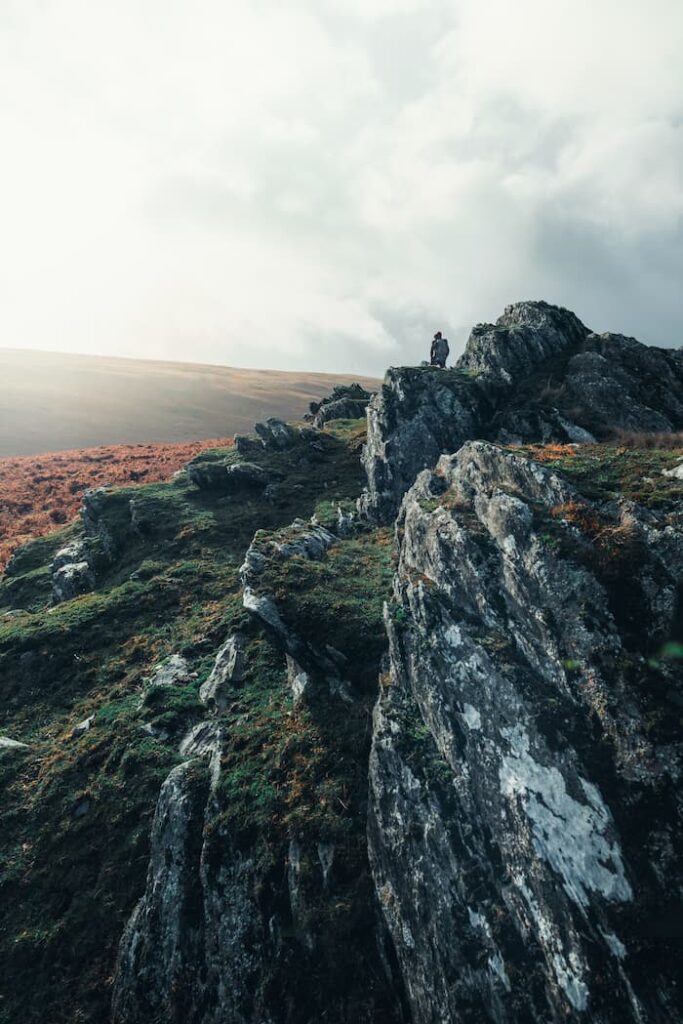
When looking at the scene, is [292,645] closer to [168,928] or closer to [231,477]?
[168,928]

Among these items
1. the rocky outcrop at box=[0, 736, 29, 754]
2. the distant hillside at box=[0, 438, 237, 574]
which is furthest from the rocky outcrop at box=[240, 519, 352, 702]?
the distant hillside at box=[0, 438, 237, 574]

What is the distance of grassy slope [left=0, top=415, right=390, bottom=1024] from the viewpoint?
13211mm

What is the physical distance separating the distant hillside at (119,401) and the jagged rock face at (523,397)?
225 feet

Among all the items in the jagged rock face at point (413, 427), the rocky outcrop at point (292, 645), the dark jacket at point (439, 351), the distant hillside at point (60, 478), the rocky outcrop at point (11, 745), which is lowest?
the rocky outcrop at point (11, 745)

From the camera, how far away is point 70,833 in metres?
15.5

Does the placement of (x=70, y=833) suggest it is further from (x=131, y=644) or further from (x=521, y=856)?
(x=521, y=856)

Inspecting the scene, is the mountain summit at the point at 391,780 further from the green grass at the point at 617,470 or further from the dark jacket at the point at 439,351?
the dark jacket at the point at 439,351

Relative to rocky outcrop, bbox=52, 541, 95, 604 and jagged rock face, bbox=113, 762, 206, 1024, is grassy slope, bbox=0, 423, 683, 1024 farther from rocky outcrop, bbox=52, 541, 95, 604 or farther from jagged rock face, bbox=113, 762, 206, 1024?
rocky outcrop, bbox=52, 541, 95, 604

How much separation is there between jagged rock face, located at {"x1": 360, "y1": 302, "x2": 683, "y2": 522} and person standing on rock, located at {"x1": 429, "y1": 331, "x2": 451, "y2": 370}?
4774 millimetres

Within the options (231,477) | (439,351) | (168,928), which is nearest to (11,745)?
(168,928)

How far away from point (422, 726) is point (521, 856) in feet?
13.7

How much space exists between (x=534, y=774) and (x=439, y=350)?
135 feet

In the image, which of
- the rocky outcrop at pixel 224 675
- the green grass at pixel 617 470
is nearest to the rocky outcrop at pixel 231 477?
the rocky outcrop at pixel 224 675

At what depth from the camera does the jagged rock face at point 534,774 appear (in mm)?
9195
